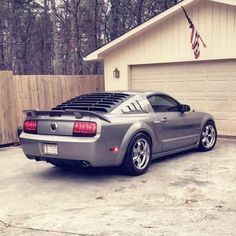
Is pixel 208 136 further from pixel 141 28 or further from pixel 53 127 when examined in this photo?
pixel 141 28

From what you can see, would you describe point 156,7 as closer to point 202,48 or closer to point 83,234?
point 202,48

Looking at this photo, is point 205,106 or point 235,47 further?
point 205,106

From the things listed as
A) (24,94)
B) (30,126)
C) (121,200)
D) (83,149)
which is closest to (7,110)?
(24,94)

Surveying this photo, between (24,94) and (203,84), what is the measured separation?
17.4 ft

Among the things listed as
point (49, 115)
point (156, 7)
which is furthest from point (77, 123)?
point (156, 7)

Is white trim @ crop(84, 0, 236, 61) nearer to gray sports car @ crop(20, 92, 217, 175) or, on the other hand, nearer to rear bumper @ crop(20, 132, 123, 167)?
gray sports car @ crop(20, 92, 217, 175)

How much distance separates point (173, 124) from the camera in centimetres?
777

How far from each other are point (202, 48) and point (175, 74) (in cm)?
Result: 120

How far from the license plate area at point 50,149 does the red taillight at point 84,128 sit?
0.43 meters

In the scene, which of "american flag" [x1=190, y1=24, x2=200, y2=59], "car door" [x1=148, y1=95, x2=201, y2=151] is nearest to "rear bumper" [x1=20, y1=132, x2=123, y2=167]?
"car door" [x1=148, y1=95, x2=201, y2=151]

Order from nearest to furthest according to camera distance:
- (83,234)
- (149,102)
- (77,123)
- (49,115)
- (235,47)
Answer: (83,234) < (77,123) < (49,115) < (149,102) < (235,47)

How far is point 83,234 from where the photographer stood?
4191mm

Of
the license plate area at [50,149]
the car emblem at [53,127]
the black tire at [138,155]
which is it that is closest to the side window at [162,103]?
the black tire at [138,155]

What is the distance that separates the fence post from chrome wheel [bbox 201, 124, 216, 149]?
5260 mm
